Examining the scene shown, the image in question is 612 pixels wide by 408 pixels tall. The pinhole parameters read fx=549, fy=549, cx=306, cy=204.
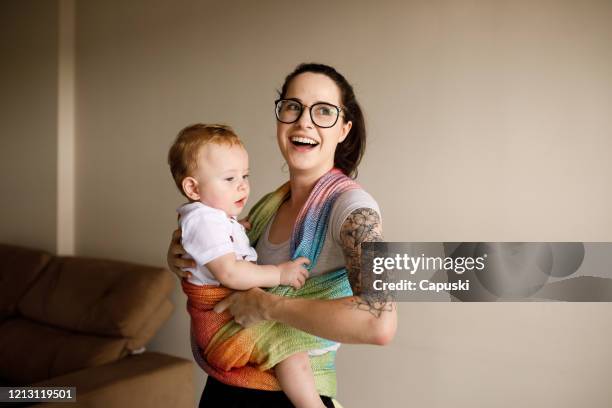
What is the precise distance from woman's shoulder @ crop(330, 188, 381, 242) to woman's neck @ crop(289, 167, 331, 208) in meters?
0.16

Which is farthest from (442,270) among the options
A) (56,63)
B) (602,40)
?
(56,63)

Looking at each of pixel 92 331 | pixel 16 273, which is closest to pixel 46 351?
pixel 92 331

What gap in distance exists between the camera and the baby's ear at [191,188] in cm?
137

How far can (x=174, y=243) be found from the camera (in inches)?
55.1

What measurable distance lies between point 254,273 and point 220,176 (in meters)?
0.27

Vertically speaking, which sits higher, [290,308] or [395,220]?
[395,220]

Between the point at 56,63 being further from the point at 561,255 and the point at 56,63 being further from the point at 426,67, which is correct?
the point at 561,255

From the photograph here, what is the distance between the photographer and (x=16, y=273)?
10.7 ft

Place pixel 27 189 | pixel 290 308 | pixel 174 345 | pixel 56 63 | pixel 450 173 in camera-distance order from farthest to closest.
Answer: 1. pixel 27 189
2. pixel 56 63
3. pixel 174 345
4. pixel 450 173
5. pixel 290 308

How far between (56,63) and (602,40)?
3013 mm

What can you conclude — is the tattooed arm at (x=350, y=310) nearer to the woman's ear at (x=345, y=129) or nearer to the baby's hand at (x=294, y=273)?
the baby's hand at (x=294, y=273)

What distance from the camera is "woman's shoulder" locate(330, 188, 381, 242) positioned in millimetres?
1139
